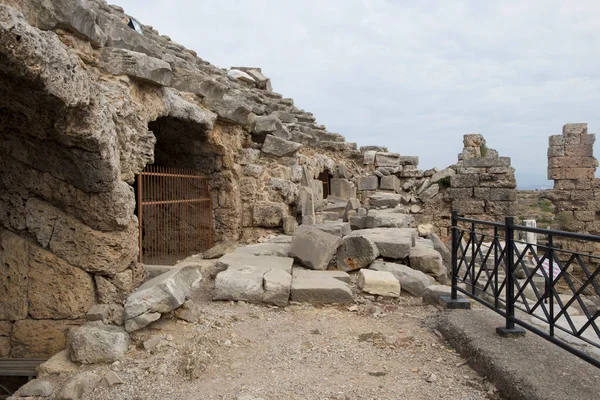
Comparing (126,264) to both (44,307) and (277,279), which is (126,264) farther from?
(277,279)

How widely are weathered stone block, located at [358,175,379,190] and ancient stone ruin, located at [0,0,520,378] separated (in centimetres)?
771

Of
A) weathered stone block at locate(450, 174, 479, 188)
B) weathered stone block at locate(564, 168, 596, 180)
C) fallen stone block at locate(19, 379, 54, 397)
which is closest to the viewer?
fallen stone block at locate(19, 379, 54, 397)

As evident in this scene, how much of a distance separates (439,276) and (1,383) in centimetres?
519

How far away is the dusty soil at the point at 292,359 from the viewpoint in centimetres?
299

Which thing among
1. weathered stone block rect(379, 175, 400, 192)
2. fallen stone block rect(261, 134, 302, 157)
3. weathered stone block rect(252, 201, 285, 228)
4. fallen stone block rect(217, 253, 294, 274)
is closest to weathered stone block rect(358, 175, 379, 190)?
weathered stone block rect(379, 175, 400, 192)

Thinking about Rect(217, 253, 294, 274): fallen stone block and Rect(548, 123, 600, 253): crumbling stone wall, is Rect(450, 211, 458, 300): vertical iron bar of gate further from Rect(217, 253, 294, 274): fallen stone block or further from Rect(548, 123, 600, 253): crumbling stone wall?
Rect(548, 123, 600, 253): crumbling stone wall

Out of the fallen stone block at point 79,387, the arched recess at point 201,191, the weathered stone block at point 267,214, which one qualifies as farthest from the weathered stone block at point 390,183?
the fallen stone block at point 79,387

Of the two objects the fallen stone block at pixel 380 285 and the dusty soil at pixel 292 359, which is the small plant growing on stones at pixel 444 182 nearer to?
the fallen stone block at pixel 380 285

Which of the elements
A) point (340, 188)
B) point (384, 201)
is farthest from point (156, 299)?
point (340, 188)

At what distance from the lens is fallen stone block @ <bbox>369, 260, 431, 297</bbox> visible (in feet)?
16.8

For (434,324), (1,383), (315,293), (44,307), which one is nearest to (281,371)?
(315,293)

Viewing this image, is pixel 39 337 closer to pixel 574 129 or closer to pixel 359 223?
pixel 359 223

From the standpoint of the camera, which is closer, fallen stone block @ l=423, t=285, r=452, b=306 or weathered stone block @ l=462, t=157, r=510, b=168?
fallen stone block @ l=423, t=285, r=452, b=306

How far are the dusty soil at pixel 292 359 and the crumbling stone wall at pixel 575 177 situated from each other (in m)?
11.0
